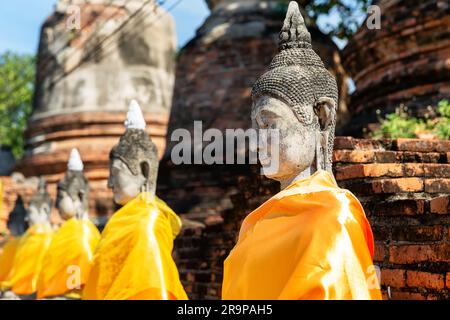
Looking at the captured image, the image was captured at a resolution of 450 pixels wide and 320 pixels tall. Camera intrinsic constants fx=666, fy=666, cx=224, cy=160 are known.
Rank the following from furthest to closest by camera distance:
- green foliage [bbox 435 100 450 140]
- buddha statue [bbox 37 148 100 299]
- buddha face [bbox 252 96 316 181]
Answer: buddha statue [bbox 37 148 100 299] < green foliage [bbox 435 100 450 140] < buddha face [bbox 252 96 316 181]

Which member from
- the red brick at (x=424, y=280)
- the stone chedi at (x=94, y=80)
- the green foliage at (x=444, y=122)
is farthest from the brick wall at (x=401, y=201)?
the stone chedi at (x=94, y=80)

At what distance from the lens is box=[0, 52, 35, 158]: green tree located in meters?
22.1

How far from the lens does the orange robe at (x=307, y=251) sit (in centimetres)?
202

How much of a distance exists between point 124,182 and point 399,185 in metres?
1.83

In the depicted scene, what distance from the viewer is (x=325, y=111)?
2.52 metres

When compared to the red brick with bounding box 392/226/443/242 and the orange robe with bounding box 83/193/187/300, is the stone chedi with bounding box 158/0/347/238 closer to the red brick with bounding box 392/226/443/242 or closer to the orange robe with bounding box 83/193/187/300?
the orange robe with bounding box 83/193/187/300

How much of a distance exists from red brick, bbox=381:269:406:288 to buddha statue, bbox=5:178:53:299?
4709 mm

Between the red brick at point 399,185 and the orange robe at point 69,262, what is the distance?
2.67 metres

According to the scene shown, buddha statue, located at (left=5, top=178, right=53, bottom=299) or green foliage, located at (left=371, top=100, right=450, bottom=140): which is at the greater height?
green foliage, located at (left=371, top=100, right=450, bottom=140)

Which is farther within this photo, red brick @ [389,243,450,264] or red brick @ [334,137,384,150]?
red brick @ [334,137,384,150]

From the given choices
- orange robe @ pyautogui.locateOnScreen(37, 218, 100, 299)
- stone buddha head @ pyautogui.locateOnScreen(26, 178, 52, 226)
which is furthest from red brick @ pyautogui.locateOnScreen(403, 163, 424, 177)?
stone buddha head @ pyautogui.locateOnScreen(26, 178, 52, 226)

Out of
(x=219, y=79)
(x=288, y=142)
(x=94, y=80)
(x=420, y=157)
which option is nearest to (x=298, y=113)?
(x=288, y=142)

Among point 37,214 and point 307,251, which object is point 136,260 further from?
point 37,214

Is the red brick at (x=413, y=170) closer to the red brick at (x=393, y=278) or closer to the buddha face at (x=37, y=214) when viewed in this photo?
the red brick at (x=393, y=278)
